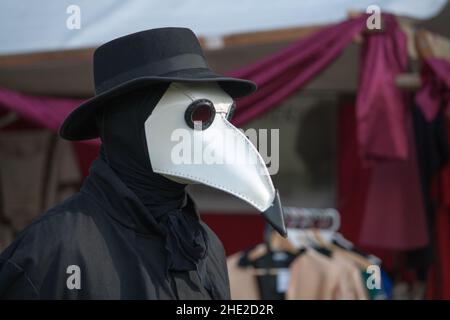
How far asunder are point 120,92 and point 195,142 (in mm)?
147

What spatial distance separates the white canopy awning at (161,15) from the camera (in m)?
2.43

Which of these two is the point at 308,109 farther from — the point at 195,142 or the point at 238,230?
the point at 195,142

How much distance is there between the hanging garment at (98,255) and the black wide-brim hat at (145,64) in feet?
0.42

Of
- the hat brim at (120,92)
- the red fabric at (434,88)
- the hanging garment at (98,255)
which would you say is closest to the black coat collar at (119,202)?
the hanging garment at (98,255)

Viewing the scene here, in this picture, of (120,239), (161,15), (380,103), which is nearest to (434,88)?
(380,103)

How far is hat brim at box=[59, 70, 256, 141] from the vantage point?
1009 mm

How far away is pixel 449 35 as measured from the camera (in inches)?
116

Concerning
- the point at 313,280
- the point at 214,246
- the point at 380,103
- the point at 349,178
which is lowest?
the point at 313,280

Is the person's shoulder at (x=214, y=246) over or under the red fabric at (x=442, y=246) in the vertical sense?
over

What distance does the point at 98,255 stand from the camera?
100 centimetres

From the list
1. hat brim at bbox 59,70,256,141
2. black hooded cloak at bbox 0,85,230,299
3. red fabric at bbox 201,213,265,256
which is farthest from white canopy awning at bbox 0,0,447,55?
black hooded cloak at bbox 0,85,230,299

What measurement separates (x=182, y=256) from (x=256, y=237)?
234 centimetres

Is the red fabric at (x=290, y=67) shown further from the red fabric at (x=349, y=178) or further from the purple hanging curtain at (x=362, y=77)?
the red fabric at (x=349, y=178)
